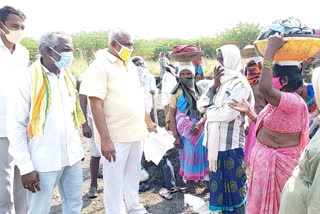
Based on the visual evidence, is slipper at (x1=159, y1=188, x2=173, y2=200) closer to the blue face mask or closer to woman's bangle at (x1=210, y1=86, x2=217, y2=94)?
woman's bangle at (x1=210, y1=86, x2=217, y2=94)

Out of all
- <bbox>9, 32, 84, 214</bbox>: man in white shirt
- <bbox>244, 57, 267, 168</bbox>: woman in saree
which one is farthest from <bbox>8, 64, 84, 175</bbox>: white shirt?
<bbox>244, 57, 267, 168</bbox>: woman in saree

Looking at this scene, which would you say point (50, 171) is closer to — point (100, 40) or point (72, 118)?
point (72, 118)

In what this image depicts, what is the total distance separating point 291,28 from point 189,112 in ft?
6.67

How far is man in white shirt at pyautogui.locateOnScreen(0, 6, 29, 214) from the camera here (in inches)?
107

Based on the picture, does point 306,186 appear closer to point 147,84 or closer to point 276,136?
point 276,136

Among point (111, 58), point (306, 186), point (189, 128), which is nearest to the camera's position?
point (306, 186)

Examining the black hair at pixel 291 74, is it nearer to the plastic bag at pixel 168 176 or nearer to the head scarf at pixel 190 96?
the head scarf at pixel 190 96

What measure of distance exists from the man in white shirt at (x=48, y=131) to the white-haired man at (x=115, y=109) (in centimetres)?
25

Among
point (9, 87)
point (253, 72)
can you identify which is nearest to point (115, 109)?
point (9, 87)

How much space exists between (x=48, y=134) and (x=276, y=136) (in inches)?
69.6

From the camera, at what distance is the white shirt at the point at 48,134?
2.29 m

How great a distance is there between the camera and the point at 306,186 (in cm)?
132

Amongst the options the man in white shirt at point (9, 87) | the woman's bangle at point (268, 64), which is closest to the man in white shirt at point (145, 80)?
the man in white shirt at point (9, 87)

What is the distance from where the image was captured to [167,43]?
24234mm
